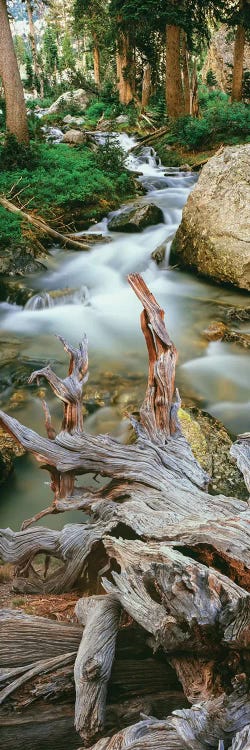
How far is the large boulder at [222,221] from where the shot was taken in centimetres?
838

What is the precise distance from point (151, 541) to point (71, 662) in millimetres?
615

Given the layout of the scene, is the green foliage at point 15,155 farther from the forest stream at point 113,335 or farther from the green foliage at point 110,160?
the forest stream at point 113,335

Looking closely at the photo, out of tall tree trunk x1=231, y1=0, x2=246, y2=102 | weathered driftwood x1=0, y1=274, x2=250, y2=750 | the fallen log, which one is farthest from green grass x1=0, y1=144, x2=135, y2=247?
tall tree trunk x1=231, y1=0, x2=246, y2=102

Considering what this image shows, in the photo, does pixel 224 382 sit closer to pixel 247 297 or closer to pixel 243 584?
pixel 247 297

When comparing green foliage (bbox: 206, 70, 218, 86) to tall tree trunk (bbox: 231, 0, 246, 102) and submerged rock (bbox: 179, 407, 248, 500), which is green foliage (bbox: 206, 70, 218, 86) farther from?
submerged rock (bbox: 179, 407, 248, 500)

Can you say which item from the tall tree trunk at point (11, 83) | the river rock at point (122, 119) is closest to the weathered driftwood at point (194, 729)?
the tall tree trunk at point (11, 83)

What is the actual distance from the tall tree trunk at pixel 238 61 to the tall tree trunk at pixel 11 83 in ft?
35.6

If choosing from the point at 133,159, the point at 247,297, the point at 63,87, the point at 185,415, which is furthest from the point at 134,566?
the point at 63,87

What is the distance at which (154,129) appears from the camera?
21422mm

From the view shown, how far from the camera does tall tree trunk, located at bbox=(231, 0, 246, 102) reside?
20.6 meters

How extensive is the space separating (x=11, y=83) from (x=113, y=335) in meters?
9.45

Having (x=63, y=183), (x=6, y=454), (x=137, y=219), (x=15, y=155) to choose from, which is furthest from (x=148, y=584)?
(x=15, y=155)

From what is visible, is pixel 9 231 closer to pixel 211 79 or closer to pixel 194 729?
pixel 194 729

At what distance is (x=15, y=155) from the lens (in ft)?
44.3
